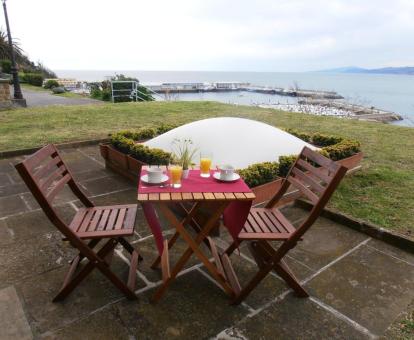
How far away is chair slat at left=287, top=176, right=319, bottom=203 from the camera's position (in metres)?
2.46

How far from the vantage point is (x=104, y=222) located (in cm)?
260

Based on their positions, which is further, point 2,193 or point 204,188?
point 2,193

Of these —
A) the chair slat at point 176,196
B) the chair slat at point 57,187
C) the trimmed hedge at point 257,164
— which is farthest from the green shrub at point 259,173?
the chair slat at point 57,187

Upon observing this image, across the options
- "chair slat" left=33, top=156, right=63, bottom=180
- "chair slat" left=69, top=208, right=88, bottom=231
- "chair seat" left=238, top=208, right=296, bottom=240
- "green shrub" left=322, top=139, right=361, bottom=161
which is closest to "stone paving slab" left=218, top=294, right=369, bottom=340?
"chair seat" left=238, top=208, right=296, bottom=240

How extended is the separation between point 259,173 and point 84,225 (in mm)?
2197

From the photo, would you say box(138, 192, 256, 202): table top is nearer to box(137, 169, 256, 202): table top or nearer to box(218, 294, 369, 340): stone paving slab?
box(137, 169, 256, 202): table top

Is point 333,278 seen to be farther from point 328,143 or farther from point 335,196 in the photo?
point 328,143

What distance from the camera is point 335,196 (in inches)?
177

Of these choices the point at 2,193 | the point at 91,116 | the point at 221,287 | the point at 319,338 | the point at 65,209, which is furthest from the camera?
the point at 91,116

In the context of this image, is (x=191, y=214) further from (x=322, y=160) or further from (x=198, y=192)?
(x=322, y=160)

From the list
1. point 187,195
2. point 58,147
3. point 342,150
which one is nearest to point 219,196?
point 187,195

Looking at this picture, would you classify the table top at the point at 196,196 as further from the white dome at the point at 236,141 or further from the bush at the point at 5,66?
the bush at the point at 5,66

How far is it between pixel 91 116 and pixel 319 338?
9.87 meters

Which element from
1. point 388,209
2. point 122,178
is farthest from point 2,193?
point 388,209
